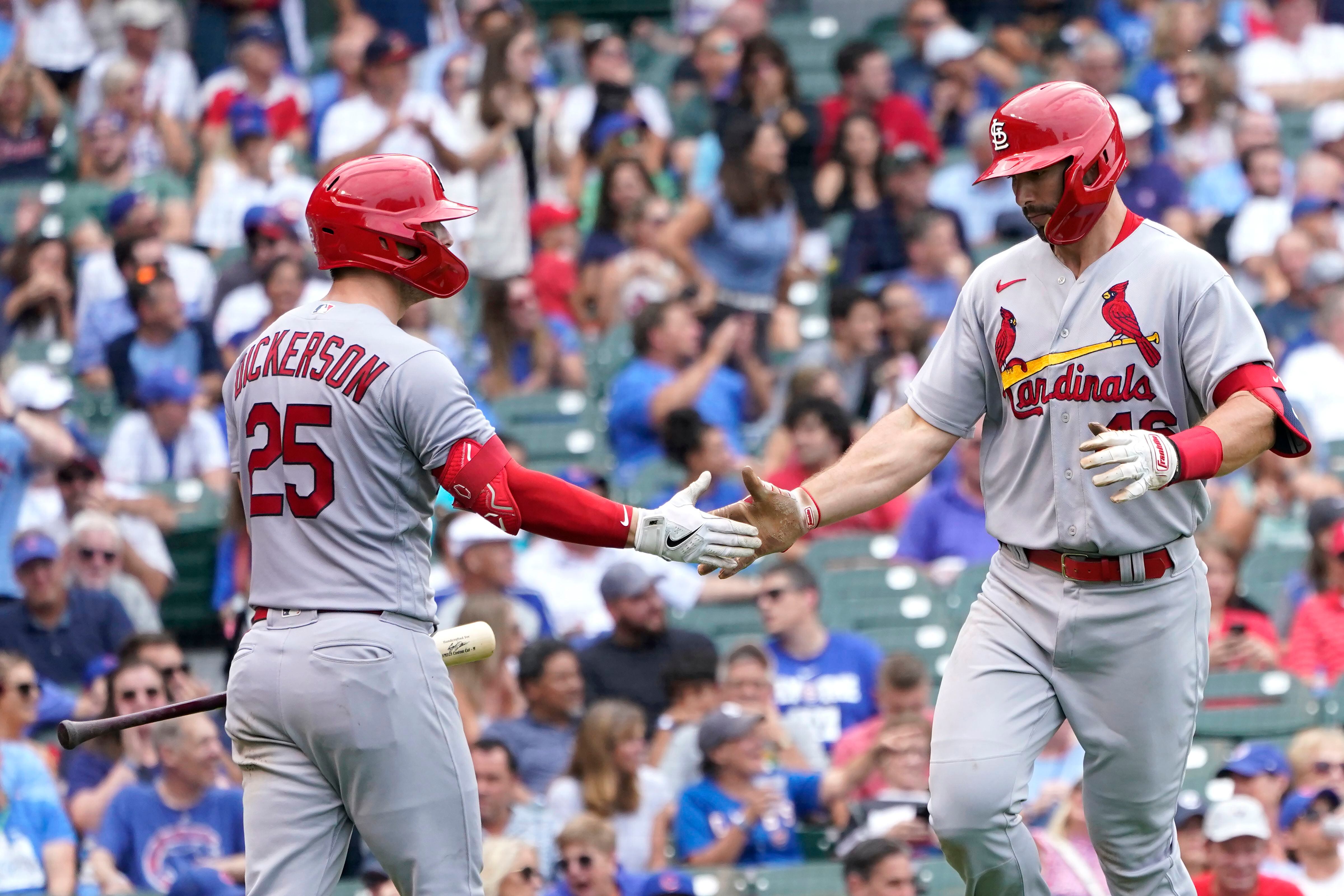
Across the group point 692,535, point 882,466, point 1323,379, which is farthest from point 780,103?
point 692,535

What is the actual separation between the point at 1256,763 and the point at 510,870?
2636 millimetres

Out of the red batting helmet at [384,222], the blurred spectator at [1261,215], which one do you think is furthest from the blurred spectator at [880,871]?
the blurred spectator at [1261,215]

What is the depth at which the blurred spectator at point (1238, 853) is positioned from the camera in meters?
6.09

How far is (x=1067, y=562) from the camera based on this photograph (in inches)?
170

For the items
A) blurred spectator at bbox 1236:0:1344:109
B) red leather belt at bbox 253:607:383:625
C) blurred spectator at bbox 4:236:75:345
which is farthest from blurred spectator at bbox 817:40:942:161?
red leather belt at bbox 253:607:383:625

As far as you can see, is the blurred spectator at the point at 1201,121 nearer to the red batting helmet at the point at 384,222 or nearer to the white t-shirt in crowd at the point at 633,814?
the white t-shirt in crowd at the point at 633,814

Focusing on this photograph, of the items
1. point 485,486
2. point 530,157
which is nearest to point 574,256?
point 530,157

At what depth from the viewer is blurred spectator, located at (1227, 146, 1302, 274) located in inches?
393

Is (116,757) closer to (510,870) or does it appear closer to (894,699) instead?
(510,870)

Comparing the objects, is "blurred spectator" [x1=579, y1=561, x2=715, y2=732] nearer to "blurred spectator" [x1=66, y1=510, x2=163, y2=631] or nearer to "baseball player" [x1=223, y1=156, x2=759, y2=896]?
"blurred spectator" [x1=66, y1=510, x2=163, y2=631]

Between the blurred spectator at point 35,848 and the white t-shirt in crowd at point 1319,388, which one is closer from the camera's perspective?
the blurred spectator at point 35,848

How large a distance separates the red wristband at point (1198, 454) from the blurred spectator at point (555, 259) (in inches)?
232

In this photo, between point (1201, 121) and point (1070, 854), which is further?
point (1201, 121)

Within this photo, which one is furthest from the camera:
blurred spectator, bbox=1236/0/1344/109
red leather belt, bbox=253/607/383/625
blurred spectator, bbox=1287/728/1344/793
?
blurred spectator, bbox=1236/0/1344/109
